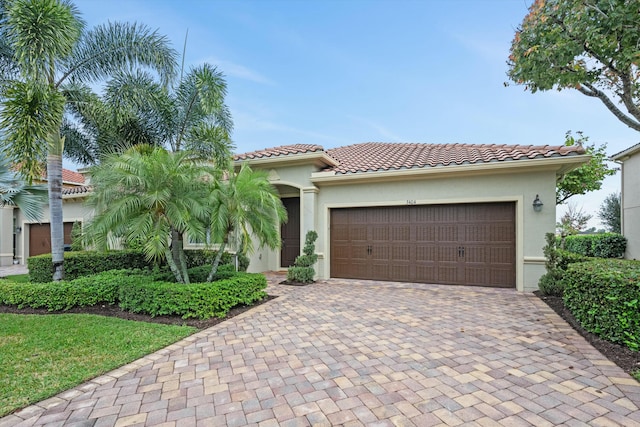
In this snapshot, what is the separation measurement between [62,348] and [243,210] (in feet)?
12.1

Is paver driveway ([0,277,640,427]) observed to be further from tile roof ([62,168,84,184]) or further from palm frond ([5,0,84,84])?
tile roof ([62,168,84,184])

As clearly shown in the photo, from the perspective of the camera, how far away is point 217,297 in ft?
20.3

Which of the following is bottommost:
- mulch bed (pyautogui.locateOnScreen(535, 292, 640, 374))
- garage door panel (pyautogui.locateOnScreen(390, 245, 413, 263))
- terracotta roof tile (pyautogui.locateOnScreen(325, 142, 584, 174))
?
mulch bed (pyautogui.locateOnScreen(535, 292, 640, 374))

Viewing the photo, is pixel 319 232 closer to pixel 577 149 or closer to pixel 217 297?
pixel 217 297

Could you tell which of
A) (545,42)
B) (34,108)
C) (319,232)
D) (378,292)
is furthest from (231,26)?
(378,292)

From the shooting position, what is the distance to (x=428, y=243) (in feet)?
31.2

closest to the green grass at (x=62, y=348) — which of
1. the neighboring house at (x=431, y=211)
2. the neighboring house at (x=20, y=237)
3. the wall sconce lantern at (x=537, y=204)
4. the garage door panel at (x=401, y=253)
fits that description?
the neighboring house at (x=431, y=211)

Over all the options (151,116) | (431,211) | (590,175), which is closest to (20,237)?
(151,116)

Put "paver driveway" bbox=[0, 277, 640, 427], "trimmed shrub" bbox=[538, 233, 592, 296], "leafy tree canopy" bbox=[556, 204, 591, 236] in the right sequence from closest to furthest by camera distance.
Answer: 1. "paver driveway" bbox=[0, 277, 640, 427]
2. "trimmed shrub" bbox=[538, 233, 592, 296]
3. "leafy tree canopy" bbox=[556, 204, 591, 236]

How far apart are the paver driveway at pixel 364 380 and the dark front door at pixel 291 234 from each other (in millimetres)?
6478

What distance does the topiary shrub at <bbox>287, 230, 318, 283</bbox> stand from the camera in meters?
9.59

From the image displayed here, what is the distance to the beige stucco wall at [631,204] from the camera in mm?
11430

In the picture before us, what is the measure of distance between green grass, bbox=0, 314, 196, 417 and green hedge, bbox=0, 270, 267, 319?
18.2 inches

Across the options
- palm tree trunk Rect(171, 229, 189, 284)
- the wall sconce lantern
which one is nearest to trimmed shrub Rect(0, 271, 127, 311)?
palm tree trunk Rect(171, 229, 189, 284)
